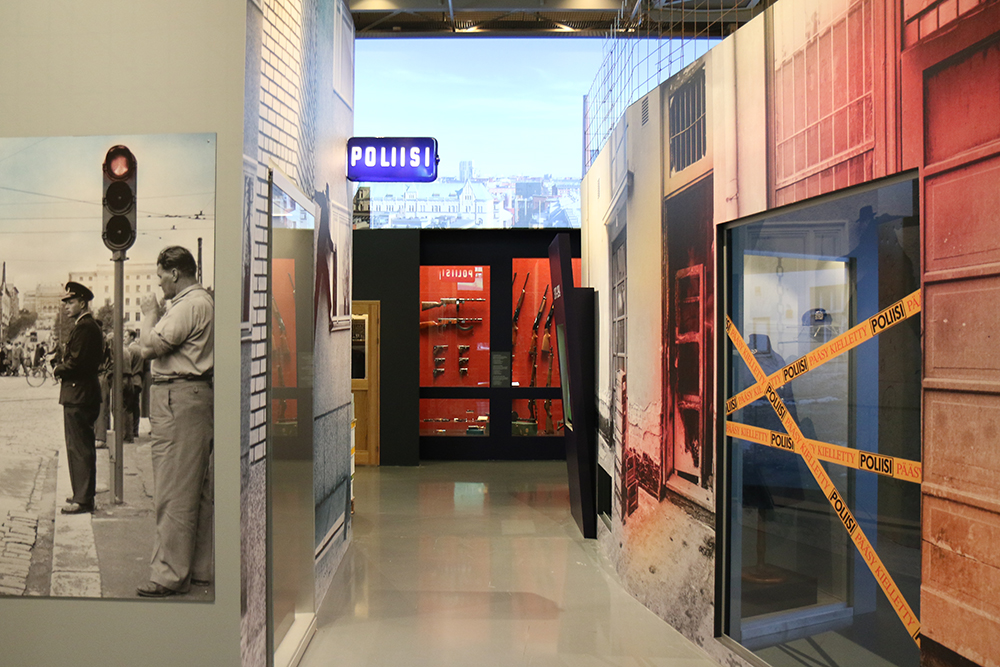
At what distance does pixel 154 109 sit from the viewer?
8.01ft

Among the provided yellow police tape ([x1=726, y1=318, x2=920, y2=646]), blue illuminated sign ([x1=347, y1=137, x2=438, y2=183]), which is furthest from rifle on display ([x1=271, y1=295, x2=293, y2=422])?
yellow police tape ([x1=726, y1=318, x2=920, y2=646])

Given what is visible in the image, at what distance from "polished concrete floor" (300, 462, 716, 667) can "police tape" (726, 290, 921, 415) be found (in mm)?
1386

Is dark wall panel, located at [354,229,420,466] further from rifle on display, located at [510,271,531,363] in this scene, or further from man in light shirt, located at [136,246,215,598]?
man in light shirt, located at [136,246,215,598]

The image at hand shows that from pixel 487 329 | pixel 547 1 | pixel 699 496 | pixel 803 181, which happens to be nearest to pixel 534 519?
pixel 699 496

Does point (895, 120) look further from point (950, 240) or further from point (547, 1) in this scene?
point (547, 1)

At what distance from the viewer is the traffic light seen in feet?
7.94

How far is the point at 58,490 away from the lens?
2467 mm

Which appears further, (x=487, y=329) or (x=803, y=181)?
(x=487, y=329)

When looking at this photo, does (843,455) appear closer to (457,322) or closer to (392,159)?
(392,159)

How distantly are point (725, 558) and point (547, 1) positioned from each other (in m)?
5.98

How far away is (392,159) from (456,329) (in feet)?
14.6

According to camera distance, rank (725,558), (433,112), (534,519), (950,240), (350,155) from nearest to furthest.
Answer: (950,240) → (725,558) → (350,155) → (534,519) → (433,112)

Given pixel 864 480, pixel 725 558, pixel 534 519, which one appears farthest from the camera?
pixel 534 519

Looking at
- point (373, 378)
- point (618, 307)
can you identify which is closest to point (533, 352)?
point (373, 378)
